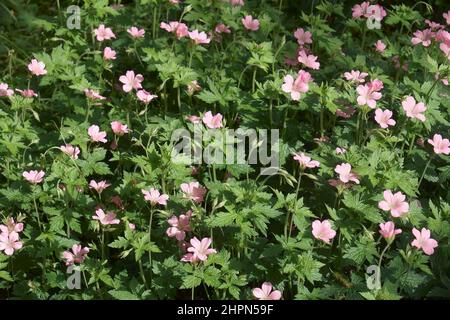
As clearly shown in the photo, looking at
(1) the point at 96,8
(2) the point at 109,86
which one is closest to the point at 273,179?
(2) the point at 109,86

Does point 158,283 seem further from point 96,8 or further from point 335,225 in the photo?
point 96,8

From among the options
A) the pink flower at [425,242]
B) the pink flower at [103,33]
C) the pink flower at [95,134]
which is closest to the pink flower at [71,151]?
the pink flower at [95,134]

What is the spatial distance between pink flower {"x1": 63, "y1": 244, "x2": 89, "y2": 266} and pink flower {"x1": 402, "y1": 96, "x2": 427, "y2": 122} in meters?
1.70

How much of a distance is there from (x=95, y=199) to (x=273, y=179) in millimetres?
933

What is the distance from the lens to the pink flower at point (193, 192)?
325 cm

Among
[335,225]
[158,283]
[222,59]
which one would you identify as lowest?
[158,283]

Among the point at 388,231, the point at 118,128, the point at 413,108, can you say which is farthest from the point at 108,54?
the point at 388,231

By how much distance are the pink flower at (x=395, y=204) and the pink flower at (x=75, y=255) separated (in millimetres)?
1303

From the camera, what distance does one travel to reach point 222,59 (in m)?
4.27

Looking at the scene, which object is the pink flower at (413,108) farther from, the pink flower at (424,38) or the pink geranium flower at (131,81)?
the pink geranium flower at (131,81)

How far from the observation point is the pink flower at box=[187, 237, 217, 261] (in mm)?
2963

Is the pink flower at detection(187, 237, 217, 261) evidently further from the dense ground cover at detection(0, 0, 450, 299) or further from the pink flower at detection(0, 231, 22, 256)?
the pink flower at detection(0, 231, 22, 256)

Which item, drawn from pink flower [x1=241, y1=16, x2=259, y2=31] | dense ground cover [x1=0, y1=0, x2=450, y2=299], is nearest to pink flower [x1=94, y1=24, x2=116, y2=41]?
dense ground cover [x1=0, y1=0, x2=450, y2=299]

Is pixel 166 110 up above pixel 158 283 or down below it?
above
